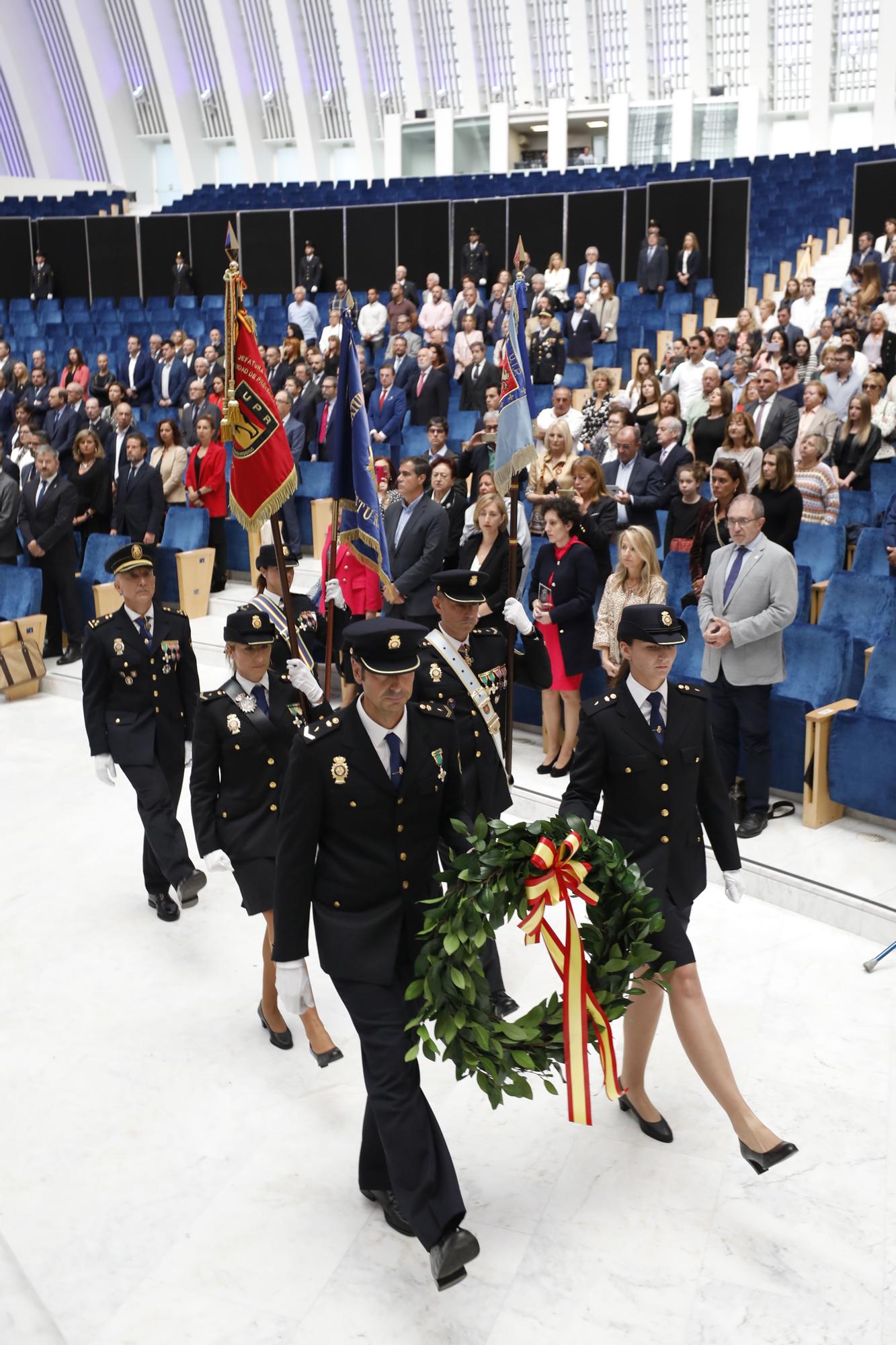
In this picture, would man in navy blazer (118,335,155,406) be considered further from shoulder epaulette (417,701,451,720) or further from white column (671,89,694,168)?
white column (671,89,694,168)

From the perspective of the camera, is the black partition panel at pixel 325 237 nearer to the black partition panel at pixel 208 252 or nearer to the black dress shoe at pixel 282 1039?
the black partition panel at pixel 208 252

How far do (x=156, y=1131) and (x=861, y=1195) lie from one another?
2.06 metres

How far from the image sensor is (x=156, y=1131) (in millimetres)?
3896

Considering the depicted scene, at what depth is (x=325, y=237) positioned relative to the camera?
723 inches

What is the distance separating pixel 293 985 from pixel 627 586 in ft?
10.3

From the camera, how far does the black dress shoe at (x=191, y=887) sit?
5465 mm

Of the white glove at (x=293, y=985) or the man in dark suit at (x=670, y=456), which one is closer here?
the white glove at (x=293, y=985)

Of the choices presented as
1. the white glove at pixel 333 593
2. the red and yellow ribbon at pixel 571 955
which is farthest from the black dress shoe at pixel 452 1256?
the white glove at pixel 333 593

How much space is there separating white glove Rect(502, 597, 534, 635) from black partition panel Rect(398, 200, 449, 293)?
1283 centimetres

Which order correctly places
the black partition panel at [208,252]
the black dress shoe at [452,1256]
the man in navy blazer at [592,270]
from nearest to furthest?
the black dress shoe at [452,1256] < the man in navy blazer at [592,270] < the black partition panel at [208,252]

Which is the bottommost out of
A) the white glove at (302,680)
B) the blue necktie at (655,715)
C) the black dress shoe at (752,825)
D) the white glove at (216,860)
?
the black dress shoe at (752,825)

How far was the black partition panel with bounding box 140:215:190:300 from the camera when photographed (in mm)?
19203

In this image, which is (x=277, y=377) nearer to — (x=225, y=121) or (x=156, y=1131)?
(x=156, y=1131)

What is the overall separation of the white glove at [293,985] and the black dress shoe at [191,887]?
2142mm
